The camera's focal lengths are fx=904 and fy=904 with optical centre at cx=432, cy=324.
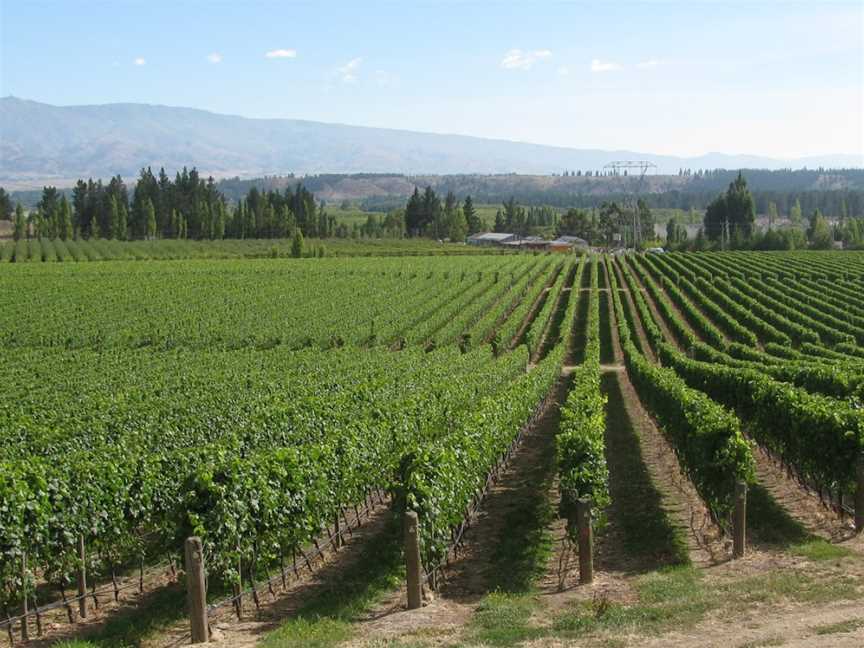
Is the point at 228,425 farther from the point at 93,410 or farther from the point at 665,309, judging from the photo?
the point at 665,309

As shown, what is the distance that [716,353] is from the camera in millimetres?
45031

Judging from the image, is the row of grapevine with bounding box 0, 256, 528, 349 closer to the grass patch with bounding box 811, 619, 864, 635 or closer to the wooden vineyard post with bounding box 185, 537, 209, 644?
the wooden vineyard post with bounding box 185, 537, 209, 644

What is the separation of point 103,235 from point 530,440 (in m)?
147

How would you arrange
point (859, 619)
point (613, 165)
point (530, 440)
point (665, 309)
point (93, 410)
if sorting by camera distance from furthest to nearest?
1. point (613, 165)
2. point (665, 309)
3. point (530, 440)
4. point (93, 410)
5. point (859, 619)

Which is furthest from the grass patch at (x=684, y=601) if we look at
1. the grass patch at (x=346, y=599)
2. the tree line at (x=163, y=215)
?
the tree line at (x=163, y=215)

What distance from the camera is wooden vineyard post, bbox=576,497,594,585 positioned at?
494 inches

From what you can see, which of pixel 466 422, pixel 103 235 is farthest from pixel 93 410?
pixel 103 235

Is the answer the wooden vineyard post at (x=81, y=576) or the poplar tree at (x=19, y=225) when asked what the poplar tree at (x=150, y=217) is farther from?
the wooden vineyard post at (x=81, y=576)

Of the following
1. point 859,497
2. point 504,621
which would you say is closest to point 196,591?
point 504,621

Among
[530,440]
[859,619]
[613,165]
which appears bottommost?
[530,440]

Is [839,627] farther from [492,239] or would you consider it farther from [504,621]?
[492,239]

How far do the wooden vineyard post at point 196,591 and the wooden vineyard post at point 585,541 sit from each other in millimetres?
5157

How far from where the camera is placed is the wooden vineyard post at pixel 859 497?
1437 cm

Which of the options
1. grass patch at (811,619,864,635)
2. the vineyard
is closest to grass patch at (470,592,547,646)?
the vineyard
